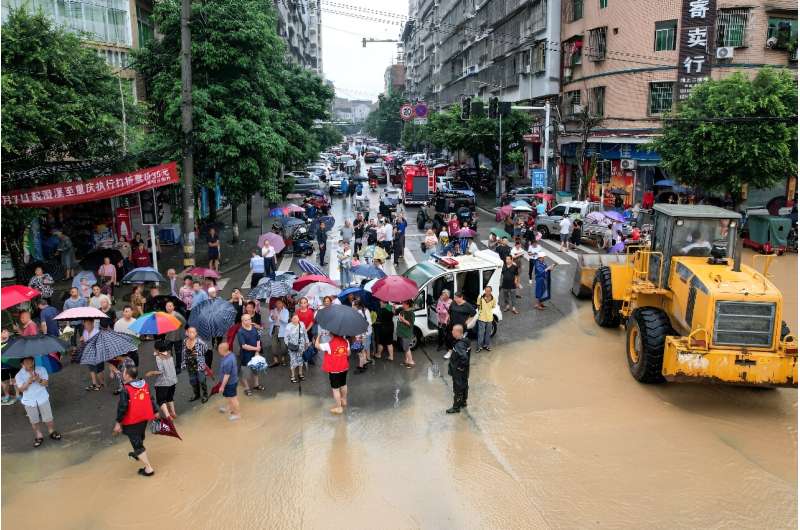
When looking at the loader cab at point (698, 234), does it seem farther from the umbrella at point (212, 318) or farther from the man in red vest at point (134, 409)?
the man in red vest at point (134, 409)

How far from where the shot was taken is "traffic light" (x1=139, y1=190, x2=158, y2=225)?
1778 centimetres

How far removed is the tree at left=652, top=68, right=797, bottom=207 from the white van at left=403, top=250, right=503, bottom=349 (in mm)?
12463

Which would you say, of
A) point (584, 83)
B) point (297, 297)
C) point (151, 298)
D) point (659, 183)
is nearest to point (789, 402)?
point (297, 297)

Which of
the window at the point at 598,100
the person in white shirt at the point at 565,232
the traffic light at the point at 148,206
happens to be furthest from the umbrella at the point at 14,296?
the window at the point at 598,100

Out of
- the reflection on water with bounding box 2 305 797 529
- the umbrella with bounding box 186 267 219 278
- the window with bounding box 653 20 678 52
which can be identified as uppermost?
the window with bounding box 653 20 678 52

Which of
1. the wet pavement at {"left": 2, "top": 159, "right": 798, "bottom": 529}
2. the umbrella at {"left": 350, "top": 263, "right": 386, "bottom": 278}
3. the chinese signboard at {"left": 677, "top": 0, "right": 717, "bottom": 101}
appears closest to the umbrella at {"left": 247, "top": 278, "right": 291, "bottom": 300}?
the wet pavement at {"left": 2, "top": 159, "right": 798, "bottom": 529}

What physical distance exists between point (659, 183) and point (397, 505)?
94.9ft

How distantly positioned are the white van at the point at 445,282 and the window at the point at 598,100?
24.7 meters

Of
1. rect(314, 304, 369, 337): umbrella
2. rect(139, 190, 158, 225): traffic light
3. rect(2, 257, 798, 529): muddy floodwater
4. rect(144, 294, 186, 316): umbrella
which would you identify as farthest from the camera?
rect(139, 190, 158, 225): traffic light

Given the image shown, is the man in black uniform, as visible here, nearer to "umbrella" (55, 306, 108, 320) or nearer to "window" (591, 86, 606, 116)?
"umbrella" (55, 306, 108, 320)

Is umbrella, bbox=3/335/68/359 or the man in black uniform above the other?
umbrella, bbox=3/335/68/359

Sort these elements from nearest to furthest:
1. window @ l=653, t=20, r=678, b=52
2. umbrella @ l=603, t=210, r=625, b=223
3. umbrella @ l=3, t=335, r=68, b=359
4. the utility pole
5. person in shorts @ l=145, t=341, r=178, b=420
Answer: umbrella @ l=3, t=335, r=68, b=359
person in shorts @ l=145, t=341, r=178, b=420
the utility pole
umbrella @ l=603, t=210, r=625, b=223
window @ l=653, t=20, r=678, b=52

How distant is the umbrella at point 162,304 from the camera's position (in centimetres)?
1199

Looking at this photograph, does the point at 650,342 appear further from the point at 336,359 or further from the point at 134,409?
the point at 134,409
